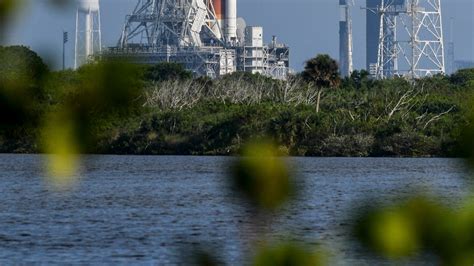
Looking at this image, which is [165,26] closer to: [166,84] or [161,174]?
[166,84]

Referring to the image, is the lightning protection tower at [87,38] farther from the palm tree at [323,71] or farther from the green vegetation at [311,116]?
the palm tree at [323,71]

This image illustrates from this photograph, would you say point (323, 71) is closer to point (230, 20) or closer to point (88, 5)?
point (88, 5)

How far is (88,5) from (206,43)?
122m

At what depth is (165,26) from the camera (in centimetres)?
12325

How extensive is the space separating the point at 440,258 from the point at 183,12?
4870 inches

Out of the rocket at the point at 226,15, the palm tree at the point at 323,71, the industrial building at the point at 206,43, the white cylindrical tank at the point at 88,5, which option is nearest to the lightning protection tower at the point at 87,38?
the white cylindrical tank at the point at 88,5

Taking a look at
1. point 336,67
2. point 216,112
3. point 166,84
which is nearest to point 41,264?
point 336,67

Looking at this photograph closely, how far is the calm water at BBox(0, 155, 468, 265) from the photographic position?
1391 centimetres

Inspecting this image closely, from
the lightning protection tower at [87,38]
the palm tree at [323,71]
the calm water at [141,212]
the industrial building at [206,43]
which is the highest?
the industrial building at [206,43]

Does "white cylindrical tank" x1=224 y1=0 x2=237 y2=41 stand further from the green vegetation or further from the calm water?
the calm water

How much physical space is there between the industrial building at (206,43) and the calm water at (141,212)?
61754 millimetres

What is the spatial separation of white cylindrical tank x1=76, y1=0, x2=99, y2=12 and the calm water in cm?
27

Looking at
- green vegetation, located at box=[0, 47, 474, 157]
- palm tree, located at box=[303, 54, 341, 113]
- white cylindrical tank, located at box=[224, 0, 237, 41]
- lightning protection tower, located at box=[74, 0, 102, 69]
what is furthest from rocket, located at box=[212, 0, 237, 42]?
lightning protection tower, located at box=[74, 0, 102, 69]

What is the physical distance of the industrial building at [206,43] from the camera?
119 m
